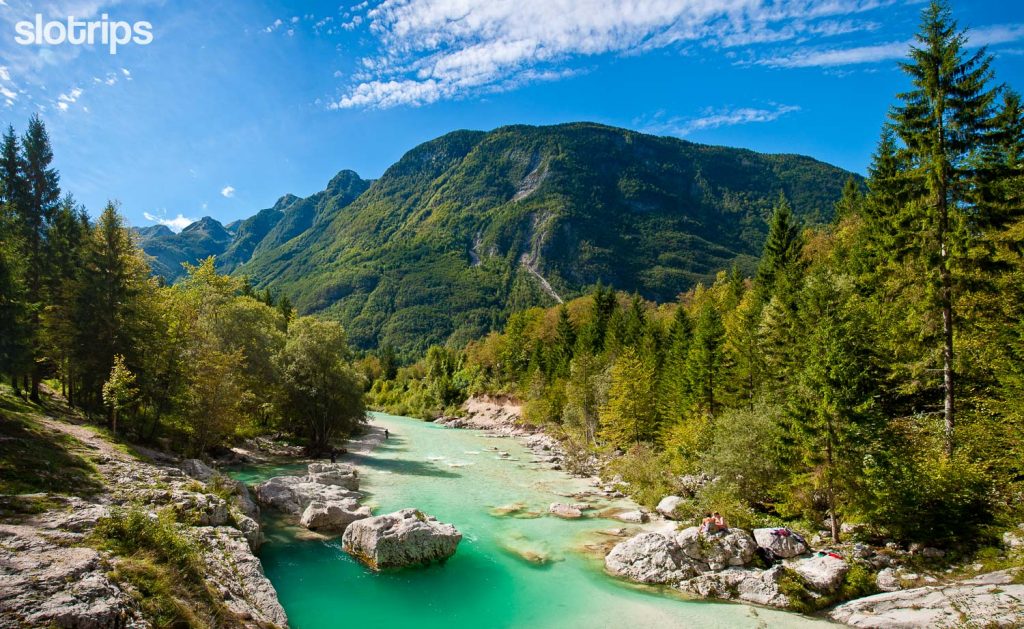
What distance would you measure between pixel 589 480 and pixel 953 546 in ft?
80.7

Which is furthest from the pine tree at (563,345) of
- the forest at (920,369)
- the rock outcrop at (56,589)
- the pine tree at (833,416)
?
the rock outcrop at (56,589)

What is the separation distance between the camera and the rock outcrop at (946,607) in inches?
532

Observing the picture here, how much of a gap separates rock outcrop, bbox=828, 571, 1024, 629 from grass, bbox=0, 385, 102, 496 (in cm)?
2597

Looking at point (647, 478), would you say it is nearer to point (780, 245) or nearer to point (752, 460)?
point (752, 460)

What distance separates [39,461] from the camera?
58.3 feet

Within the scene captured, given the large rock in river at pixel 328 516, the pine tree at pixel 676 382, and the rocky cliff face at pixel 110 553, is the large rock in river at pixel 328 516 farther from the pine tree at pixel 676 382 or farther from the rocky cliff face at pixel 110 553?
the pine tree at pixel 676 382

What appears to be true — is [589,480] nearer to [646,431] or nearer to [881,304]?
[646,431]

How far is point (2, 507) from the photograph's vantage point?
12.7 metres

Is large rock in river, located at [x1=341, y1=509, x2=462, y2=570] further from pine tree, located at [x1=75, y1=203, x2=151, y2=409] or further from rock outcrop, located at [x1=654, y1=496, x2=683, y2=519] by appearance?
pine tree, located at [x1=75, y1=203, x2=151, y2=409]

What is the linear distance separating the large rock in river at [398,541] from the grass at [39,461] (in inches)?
378

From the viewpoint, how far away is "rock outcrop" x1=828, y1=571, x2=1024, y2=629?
13.5 metres

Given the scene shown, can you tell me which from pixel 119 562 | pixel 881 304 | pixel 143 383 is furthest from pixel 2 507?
pixel 881 304

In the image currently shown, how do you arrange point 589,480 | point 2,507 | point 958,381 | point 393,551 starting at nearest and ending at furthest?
point 2,507 < point 393,551 < point 958,381 < point 589,480

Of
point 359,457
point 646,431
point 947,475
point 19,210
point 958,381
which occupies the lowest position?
point 359,457
